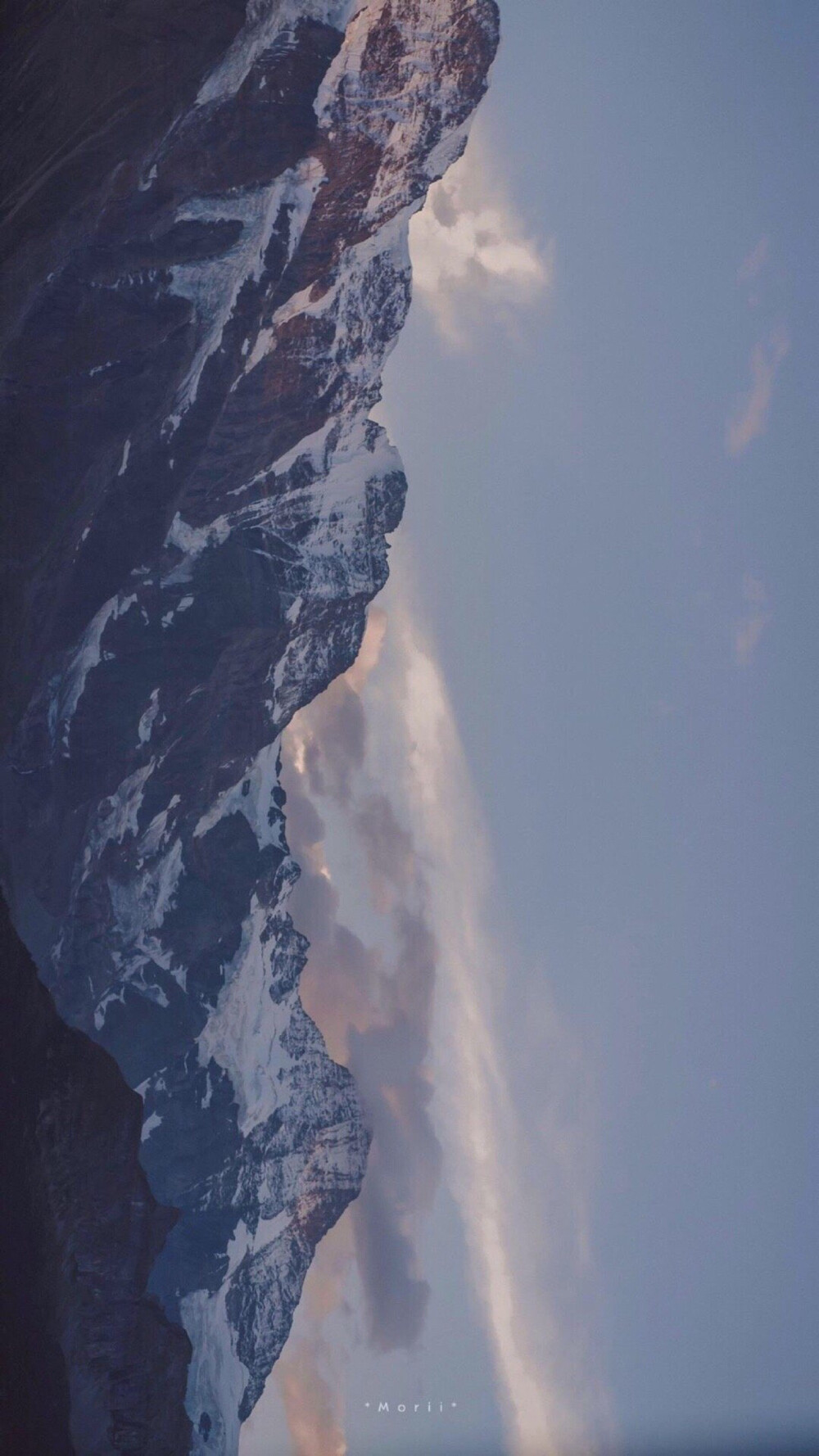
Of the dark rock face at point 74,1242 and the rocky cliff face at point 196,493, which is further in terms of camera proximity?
the rocky cliff face at point 196,493

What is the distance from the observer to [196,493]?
102375 mm

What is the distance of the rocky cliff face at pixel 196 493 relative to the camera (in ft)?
260

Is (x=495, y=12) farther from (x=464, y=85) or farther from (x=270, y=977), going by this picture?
(x=270, y=977)

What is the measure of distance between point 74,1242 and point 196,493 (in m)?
75.7

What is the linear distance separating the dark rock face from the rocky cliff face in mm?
55101

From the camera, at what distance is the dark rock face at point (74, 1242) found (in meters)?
32.1

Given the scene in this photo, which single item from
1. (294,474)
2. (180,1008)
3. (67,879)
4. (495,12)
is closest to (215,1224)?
(180,1008)

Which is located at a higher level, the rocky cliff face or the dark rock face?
the rocky cliff face

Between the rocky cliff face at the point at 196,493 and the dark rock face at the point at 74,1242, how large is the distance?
2169 inches

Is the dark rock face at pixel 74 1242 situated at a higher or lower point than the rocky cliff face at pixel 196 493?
lower

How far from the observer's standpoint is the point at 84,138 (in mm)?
73750

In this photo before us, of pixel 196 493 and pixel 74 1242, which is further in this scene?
pixel 196 493

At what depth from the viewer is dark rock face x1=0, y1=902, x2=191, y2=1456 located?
32125 millimetres

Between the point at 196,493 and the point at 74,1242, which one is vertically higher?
the point at 196,493
